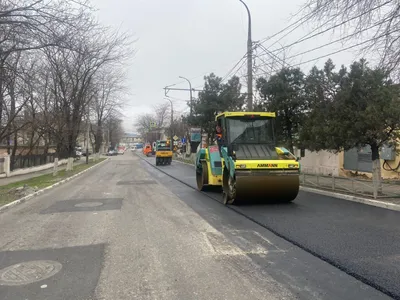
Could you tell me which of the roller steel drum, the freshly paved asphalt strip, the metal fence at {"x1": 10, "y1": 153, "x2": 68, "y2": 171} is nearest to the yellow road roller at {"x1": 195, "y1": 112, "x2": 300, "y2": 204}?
the roller steel drum

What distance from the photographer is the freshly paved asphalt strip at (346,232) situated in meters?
5.00

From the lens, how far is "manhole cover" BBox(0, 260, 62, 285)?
4711 millimetres

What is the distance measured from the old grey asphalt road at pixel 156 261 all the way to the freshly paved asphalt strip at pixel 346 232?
1.01ft

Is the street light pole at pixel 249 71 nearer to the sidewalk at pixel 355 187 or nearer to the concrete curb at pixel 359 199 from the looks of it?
the sidewalk at pixel 355 187

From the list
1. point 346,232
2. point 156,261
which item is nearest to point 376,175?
point 346,232

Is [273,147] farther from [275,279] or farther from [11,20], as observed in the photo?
[11,20]

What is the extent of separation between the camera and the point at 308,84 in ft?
52.7

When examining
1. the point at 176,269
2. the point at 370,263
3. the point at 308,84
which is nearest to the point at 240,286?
the point at 176,269

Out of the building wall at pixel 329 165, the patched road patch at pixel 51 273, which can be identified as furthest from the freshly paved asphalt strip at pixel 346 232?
the building wall at pixel 329 165

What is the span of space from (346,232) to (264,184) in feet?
10.6

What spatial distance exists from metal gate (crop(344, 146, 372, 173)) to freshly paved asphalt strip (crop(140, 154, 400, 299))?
8324 millimetres

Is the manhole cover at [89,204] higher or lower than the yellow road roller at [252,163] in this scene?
lower

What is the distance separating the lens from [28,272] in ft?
16.5

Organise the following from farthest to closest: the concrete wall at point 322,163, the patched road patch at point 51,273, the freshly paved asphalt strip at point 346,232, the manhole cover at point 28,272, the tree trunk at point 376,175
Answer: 1. the concrete wall at point 322,163
2. the tree trunk at point 376,175
3. the freshly paved asphalt strip at point 346,232
4. the manhole cover at point 28,272
5. the patched road patch at point 51,273
